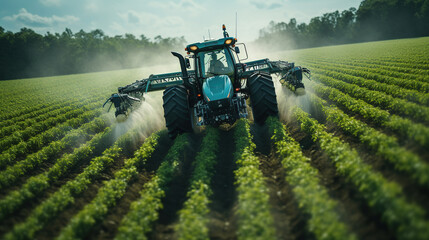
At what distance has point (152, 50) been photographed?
334 ft

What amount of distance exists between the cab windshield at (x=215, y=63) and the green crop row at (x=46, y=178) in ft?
13.1

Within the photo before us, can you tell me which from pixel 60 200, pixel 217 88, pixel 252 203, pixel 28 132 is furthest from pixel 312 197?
pixel 28 132

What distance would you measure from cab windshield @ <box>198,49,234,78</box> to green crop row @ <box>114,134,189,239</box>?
2920mm

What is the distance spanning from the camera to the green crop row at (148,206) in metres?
3.85

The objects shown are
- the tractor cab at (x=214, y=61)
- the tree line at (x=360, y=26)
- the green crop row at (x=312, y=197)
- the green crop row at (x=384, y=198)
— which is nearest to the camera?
the green crop row at (x=384, y=198)

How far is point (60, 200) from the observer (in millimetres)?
4766

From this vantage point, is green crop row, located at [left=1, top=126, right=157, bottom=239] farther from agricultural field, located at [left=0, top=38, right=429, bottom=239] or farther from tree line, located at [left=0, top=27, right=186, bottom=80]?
tree line, located at [left=0, top=27, right=186, bottom=80]

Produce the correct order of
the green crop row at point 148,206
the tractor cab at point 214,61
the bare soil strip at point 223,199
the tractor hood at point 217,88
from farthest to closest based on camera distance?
the tractor cab at point 214,61 < the tractor hood at point 217,88 < the bare soil strip at point 223,199 < the green crop row at point 148,206

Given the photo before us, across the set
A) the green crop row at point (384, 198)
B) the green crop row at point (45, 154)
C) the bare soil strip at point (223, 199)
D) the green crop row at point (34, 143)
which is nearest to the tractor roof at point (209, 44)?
the bare soil strip at point (223, 199)

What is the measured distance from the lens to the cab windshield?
26.3ft

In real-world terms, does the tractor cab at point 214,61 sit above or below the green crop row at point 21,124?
above

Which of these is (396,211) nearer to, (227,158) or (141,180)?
(227,158)

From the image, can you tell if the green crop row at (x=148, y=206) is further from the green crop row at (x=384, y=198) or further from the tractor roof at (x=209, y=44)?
the tractor roof at (x=209, y=44)

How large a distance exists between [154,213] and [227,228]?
3.98 ft
